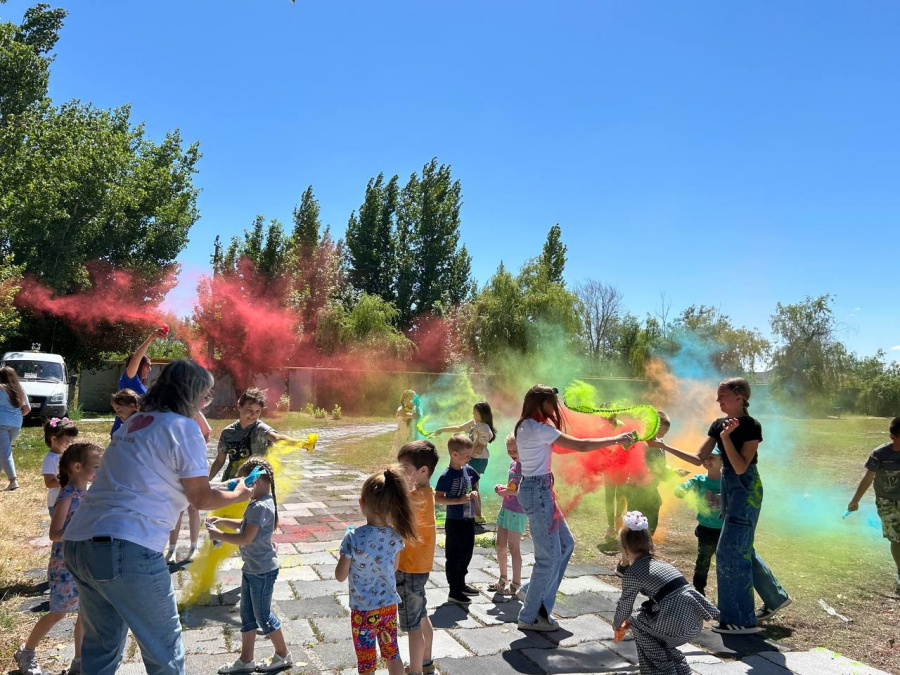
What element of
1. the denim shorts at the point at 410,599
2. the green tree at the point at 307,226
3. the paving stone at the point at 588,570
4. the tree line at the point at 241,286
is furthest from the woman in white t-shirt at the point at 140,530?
the green tree at the point at 307,226

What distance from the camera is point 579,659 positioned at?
13.5ft

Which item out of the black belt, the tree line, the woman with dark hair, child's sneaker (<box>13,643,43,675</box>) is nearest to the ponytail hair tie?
the black belt

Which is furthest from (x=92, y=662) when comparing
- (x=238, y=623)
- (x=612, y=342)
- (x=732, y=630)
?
(x=612, y=342)

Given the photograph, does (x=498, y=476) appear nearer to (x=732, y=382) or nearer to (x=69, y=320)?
(x=732, y=382)

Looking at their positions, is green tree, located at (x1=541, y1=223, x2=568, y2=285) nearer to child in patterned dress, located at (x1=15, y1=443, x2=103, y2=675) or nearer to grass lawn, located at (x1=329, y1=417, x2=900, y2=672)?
grass lawn, located at (x1=329, y1=417, x2=900, y2=672)

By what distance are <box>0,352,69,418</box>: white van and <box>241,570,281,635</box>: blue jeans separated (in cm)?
1778

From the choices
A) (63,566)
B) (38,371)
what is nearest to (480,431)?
(63,566)

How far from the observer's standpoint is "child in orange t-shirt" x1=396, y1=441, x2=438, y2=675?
144 inches

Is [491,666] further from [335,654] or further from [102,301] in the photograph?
[102,301]

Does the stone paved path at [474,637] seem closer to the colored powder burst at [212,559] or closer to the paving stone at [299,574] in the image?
the paving stone at [299,574]

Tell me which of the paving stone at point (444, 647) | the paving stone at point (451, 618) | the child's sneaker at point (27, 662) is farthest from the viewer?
the paving stone at point (451, 618)

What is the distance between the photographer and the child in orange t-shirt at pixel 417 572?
3.65 metres

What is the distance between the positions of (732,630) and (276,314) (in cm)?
2866

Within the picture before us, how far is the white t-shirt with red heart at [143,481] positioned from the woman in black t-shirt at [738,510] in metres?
3.74
